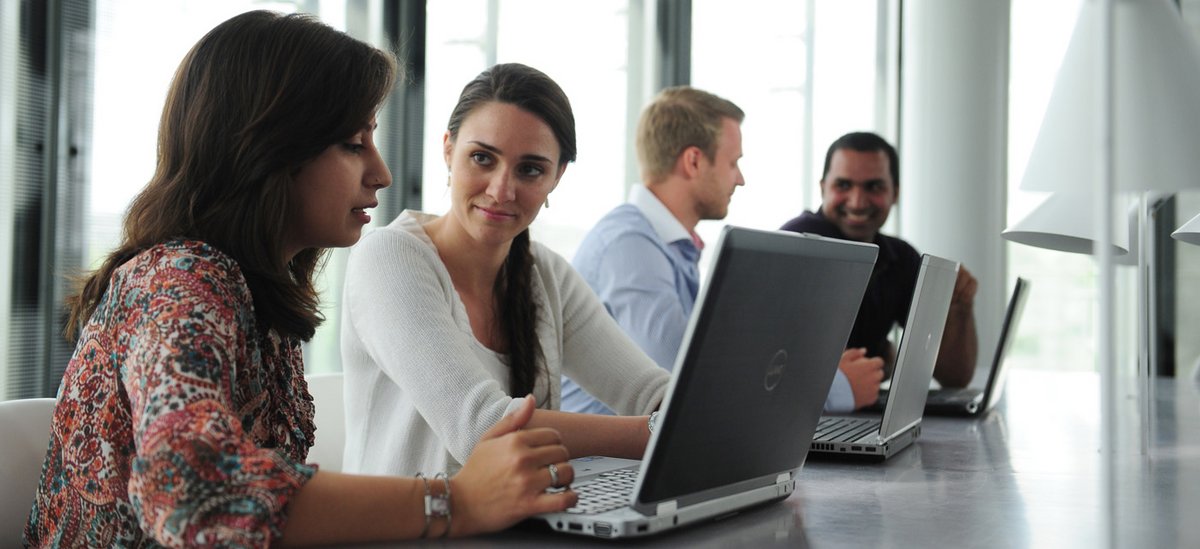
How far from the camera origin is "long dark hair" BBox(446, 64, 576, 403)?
1.89 meters

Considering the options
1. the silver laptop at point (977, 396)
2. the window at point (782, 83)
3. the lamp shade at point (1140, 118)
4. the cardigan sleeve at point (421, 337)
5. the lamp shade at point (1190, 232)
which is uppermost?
the window at point (782, 83)

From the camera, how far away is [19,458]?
129 cm

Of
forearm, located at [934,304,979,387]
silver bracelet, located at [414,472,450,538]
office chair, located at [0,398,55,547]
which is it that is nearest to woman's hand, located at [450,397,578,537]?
silver bracelet, located at [414,472,450,538]

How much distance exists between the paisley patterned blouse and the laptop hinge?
331mm

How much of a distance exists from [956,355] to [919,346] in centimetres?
135

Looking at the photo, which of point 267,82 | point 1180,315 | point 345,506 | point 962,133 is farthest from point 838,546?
point 1180,315

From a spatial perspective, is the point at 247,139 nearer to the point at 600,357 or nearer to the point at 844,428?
the point at 600,357

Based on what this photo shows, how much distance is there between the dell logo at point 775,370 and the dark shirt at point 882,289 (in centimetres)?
220

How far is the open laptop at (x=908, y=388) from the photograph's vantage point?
5.41ft

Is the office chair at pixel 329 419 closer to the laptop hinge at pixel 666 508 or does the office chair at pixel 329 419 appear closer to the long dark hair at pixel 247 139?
the long dark hair at pixel 247 139

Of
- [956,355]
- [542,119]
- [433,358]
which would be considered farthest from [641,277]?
[433,358]

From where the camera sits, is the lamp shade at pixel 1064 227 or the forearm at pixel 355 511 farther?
the lamp shade at pixel 1064 227

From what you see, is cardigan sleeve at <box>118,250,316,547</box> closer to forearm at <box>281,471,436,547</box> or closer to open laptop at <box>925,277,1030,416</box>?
forearm at <box>281,471,436,547</box>

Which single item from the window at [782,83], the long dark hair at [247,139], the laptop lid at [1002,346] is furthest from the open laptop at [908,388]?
the window at [782,83]
